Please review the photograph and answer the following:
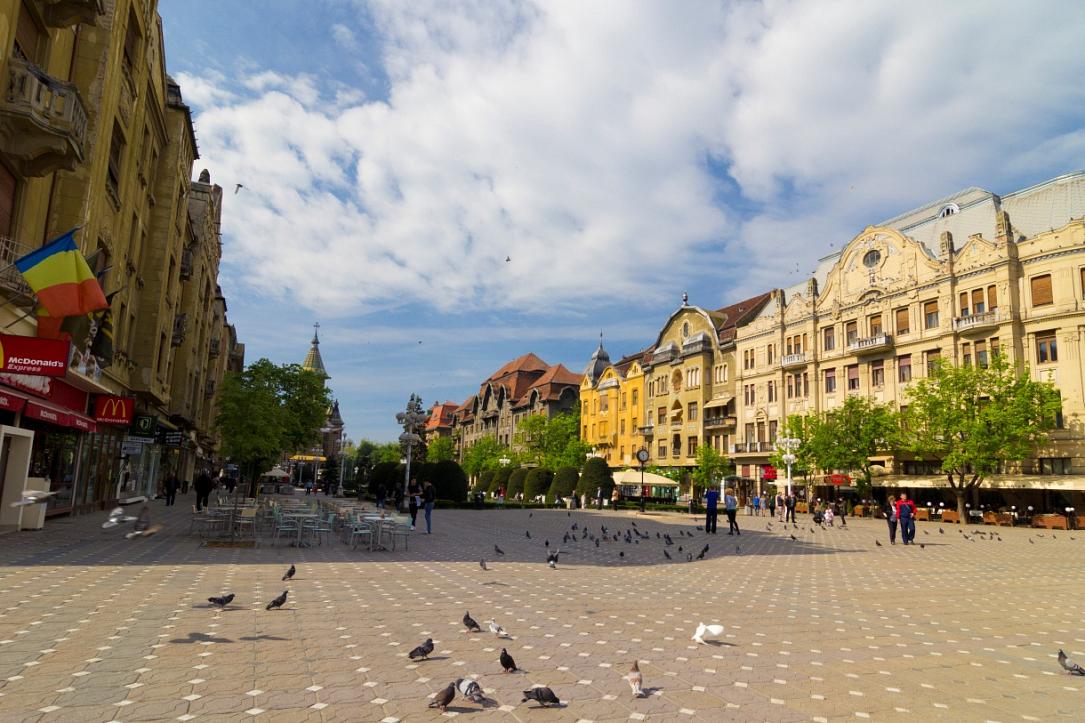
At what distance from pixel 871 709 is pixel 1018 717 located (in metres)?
1.24

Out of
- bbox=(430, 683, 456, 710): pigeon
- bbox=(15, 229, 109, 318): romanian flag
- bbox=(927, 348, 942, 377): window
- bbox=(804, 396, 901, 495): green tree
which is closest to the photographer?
bbox=(430, 683, 456, 710): pigeon

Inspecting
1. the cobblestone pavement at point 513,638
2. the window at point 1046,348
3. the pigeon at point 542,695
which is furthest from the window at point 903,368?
the pigeon at point 542,695

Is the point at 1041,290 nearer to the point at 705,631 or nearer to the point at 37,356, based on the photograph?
the point at 705,631

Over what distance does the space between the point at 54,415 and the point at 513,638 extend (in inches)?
637

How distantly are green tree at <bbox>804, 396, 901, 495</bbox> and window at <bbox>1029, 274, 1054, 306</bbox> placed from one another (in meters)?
10.2

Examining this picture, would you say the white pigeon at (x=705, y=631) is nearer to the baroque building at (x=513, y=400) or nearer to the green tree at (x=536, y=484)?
the green tree at (x=536, y=484)

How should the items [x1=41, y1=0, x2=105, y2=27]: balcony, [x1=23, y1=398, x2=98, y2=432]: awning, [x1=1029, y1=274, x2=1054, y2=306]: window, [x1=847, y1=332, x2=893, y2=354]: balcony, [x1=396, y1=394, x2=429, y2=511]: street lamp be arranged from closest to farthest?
[x1=23, y1=398, x2=98, y2=432]: awning < [x1=41, y1=0, x2=105, y2=27]: balcony < [x1=396, y1=394, x2=429, y2=511]: street lamp < [x1=1029, y1=274, x2=1054, y2=306]: window < [x1=847, y1=332, x2=893, y2=354]: balcony

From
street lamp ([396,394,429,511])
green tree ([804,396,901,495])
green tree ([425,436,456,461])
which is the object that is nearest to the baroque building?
green tree ([425,436,456,461])

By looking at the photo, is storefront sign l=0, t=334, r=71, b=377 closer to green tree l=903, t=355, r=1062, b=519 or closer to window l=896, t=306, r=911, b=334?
green tree l=903, t=355, r=1062, b=519

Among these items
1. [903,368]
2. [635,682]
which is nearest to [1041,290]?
[903,368]

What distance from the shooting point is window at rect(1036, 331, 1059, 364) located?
37.8 metres

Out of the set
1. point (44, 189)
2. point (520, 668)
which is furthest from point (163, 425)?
point (520, 668)

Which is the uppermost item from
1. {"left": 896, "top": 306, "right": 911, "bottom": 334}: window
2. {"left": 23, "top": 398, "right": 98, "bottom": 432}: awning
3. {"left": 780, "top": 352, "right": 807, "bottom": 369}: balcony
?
{"left": 896, "top": 306, "right": 911, "bottom": 334}: window

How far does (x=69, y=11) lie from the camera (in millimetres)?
17094
